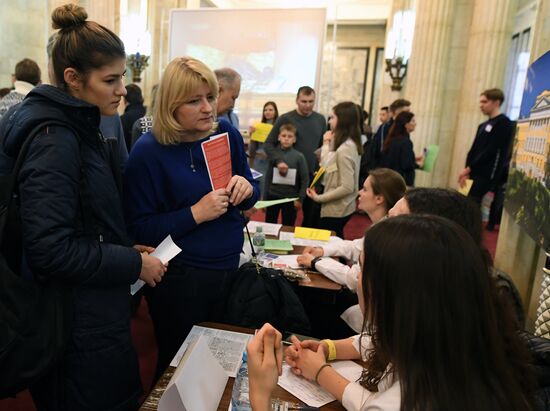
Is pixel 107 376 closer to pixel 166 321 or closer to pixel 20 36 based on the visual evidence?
pixel 166 321

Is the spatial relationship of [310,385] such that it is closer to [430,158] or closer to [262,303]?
[262,303]

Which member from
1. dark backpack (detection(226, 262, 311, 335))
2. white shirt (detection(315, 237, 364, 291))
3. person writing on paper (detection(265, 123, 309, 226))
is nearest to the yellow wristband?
dark backpack (detection(226, 262, 311, 335))

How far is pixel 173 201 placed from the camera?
163 cm

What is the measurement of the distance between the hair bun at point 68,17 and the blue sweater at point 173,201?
19.6 inches

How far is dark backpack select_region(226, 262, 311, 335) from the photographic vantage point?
65.9 inches

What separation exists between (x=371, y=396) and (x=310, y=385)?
0.28 m

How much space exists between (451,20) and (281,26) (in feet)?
9.14

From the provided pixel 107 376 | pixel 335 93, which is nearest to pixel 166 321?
pixel 107 376

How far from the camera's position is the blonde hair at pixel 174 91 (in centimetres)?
154

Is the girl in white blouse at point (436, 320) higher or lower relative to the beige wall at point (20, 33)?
lower

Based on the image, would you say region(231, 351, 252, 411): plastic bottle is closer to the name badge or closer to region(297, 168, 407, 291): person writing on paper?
region(297, 168, 407, 291): person writing on paper

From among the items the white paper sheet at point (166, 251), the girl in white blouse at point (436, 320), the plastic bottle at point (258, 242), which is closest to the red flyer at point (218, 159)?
the white paper sheet at point (166, 251)

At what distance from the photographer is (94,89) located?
1.21 meters

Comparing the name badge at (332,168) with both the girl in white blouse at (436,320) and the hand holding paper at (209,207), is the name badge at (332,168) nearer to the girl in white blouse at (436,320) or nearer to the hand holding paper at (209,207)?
the hand holding paper at (209,207)
